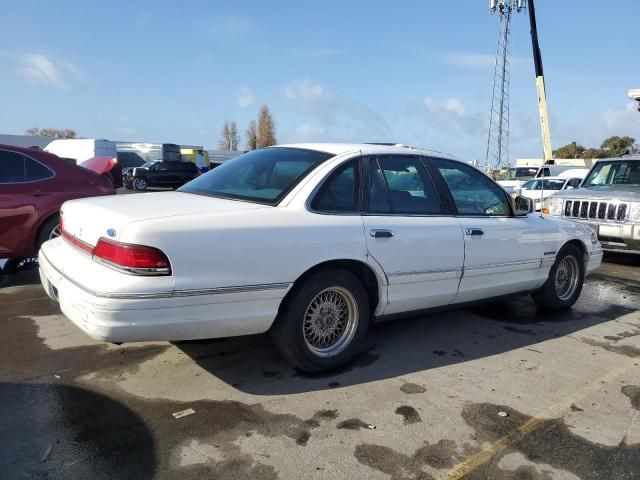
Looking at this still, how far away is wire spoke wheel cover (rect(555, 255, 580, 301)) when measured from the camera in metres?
5.66

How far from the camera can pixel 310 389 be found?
3.56 metres

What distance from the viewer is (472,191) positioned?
4723 mm

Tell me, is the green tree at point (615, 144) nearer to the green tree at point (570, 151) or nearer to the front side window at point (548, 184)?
the green tree at point (570, 151)

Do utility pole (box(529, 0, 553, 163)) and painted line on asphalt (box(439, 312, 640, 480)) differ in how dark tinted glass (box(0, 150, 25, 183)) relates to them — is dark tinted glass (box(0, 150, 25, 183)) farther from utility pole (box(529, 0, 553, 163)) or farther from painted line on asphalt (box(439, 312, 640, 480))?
utility pole (box(529, 0, 553, 163))

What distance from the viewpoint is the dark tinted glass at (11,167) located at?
240 inches

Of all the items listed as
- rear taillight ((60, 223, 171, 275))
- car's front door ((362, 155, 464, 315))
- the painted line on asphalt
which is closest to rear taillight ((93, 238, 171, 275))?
rear taillight ((60, 223, 171, 275))

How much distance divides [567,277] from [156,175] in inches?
1020

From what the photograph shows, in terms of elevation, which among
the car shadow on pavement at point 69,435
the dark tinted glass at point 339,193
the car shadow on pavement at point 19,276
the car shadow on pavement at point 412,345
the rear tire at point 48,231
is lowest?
the car shadow on pavement at point 69,435

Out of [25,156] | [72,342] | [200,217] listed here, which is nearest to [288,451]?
[200,217]

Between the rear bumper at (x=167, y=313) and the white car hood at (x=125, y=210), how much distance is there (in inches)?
13.6

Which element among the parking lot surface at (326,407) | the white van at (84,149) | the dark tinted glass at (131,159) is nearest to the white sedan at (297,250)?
the parking lot surface at (326,407)

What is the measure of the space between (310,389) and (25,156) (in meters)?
4.79

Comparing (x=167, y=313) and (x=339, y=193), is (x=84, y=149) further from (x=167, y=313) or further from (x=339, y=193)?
(x=167, y=313)

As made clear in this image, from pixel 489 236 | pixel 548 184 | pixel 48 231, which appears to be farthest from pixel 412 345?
pixel 548 184
